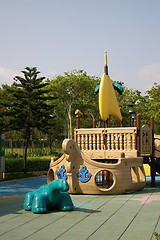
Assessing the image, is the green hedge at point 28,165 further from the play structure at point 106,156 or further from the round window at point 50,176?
the play structure at point 106,156

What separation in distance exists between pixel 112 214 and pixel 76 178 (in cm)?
386

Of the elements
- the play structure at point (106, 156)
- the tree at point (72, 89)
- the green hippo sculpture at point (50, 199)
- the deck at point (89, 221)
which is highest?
the tree at point (72, 89)

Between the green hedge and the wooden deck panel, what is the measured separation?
13.0m

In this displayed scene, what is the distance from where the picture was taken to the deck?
572 cm

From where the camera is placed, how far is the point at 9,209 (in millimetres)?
8570

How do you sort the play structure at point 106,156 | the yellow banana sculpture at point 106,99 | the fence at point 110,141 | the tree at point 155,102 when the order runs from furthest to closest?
the tree at point 155,102 → the yellow banana sculpture at point 106,99 → the fence at point 110,141 → the play structure at point 106,156

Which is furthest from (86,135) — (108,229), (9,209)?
(108,229)

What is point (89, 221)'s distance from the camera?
6.84 metres

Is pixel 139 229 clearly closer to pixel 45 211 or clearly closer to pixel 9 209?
pixel 45 211

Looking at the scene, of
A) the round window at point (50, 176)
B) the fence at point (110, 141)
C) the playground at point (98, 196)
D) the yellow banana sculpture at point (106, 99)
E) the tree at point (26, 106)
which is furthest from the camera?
the tree at point (26, 106)

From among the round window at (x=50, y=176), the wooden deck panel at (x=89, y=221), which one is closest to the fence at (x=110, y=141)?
the round window at (x=50, y=176)

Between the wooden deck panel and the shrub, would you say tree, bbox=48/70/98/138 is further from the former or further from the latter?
the wooden deck panel

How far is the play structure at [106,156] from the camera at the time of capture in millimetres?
11219

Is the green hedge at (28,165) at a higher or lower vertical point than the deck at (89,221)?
higher
